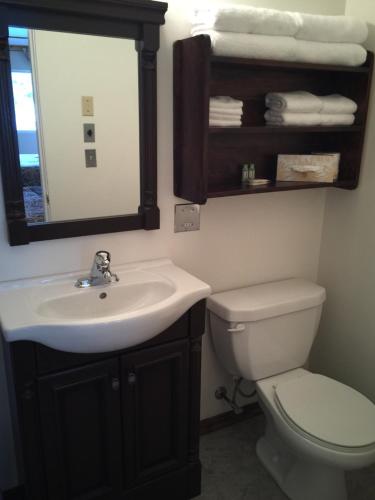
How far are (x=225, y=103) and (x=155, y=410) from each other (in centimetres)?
114

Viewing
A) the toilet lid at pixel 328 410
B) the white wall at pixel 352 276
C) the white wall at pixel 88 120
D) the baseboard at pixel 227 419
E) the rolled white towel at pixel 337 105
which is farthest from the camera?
the baseboard at pixel 227 419

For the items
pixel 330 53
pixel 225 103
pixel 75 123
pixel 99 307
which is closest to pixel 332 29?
pixel 330 53

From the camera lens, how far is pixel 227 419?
7.22 ft

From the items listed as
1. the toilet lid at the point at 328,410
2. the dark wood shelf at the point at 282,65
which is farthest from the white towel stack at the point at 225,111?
the toilet lid at the point at 328,410

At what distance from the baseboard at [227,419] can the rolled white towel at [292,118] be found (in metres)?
1.43

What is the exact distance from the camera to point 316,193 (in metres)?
2.13

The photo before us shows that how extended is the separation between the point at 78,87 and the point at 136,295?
75 cm

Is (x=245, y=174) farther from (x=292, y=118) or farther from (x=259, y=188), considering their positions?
(x=292, y=118)

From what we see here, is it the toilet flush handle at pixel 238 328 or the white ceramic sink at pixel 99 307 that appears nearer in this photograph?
the white ceramic sink at pixel 99 307

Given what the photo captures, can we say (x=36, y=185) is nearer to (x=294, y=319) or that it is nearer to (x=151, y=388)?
(x=151, y=388)

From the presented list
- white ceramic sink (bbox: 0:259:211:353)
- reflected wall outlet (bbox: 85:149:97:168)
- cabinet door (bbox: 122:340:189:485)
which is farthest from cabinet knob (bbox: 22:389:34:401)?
reflected wall outlet (bbox: 85:149:97:168)

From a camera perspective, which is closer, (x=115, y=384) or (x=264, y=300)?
(x=115, y=384)

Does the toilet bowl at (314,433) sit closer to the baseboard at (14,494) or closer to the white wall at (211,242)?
the white wall at (211,242)

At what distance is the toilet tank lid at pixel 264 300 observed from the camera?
176 centimetres
